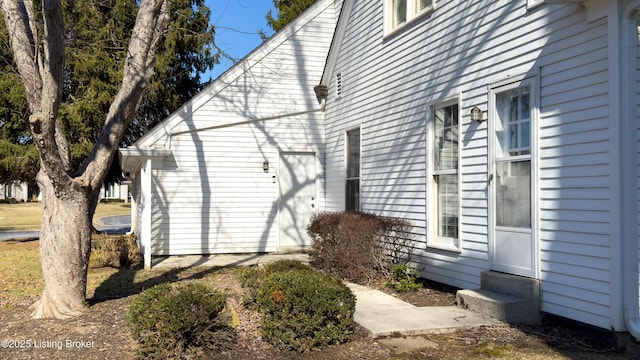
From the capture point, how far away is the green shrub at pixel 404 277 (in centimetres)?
751

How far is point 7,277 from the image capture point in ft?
31.2

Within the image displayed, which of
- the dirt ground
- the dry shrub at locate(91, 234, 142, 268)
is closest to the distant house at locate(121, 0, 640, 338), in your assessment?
the dirt ground

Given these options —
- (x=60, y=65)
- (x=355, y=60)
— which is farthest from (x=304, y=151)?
(x=60, y=65)

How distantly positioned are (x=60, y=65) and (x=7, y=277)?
5.44 metres

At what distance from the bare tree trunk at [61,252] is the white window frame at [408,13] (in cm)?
553

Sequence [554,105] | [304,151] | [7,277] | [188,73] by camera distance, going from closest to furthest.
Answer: [554,105] → [7,277] → [304,151] → [188,73]

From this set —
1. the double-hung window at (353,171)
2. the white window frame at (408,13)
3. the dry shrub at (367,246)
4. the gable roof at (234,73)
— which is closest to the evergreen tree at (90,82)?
the gable roof at (234,73)

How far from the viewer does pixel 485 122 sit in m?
6.47

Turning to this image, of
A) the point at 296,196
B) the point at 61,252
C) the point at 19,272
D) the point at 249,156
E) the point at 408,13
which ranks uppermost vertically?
the point at 408,13

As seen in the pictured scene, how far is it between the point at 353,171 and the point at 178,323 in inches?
265

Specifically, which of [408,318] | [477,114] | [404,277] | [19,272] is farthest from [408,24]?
[19,272]

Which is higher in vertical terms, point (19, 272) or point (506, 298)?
point (506, 298)

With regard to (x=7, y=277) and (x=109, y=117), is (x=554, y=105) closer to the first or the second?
(x=109, y=117)

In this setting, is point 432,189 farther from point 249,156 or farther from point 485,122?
point 249,156
